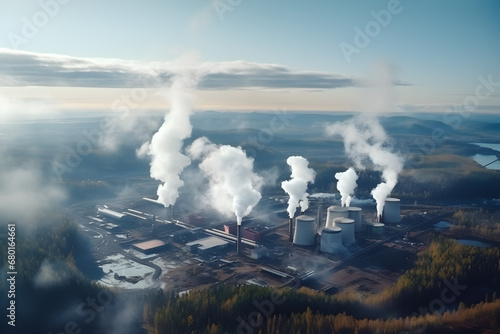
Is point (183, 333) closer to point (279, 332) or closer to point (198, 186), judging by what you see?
point (279, 332)

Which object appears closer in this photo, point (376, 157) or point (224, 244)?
point (224, 244)

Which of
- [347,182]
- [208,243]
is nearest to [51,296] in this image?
[208,243]

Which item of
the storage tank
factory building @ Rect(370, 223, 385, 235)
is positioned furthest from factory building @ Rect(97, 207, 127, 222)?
the storage tank

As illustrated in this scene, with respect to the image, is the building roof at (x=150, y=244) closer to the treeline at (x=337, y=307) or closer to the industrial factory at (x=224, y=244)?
the industrial factory at (x=224, y=244)

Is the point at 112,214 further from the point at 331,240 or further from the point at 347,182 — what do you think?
the point at 347,182

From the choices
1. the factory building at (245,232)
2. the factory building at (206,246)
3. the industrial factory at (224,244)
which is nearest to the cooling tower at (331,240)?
the industrial factory at (224,244)

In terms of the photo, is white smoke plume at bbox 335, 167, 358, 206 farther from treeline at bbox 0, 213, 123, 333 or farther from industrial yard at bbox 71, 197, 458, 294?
treeline at bbox 0, 213, 123, 333
